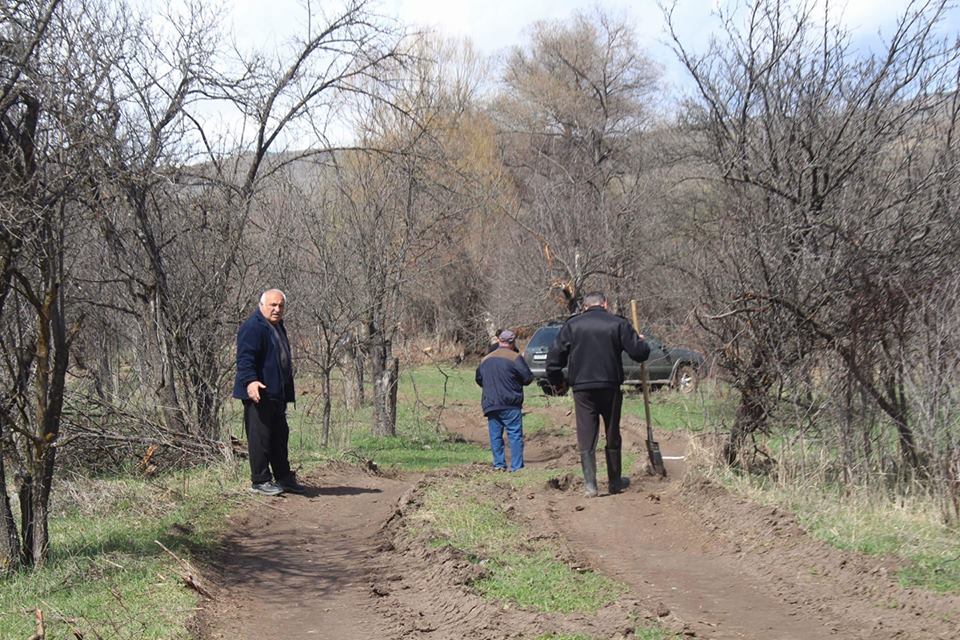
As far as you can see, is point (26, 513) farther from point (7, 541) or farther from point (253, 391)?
point (253, 391)

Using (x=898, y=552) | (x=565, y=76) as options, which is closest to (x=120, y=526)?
(x=898, y=552)

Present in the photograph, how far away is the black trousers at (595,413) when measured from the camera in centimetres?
1066

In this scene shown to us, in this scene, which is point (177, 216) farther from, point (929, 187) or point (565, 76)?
point (565, 76)

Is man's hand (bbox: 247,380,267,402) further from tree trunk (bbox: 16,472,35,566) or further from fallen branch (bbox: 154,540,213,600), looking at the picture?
fallen branch (bbox: 154,540,213,600)

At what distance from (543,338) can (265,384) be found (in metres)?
18.1

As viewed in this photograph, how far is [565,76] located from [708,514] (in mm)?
40428

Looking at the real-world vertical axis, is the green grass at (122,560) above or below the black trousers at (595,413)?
below

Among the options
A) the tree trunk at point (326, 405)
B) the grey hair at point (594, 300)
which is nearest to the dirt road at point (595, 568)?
the grey hair at point (594, 300)

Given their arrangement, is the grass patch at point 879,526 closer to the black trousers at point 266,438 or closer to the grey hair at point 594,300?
the grey hair at point 594,300

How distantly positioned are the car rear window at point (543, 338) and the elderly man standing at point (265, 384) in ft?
57.0

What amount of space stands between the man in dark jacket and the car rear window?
1700 centimetres

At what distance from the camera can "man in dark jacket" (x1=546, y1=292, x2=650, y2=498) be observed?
34.7 feet

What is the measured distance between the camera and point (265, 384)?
419 inches

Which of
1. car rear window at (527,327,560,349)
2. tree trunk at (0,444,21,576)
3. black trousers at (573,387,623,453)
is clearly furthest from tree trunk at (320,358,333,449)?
car rear window at (527,327,560,349)
